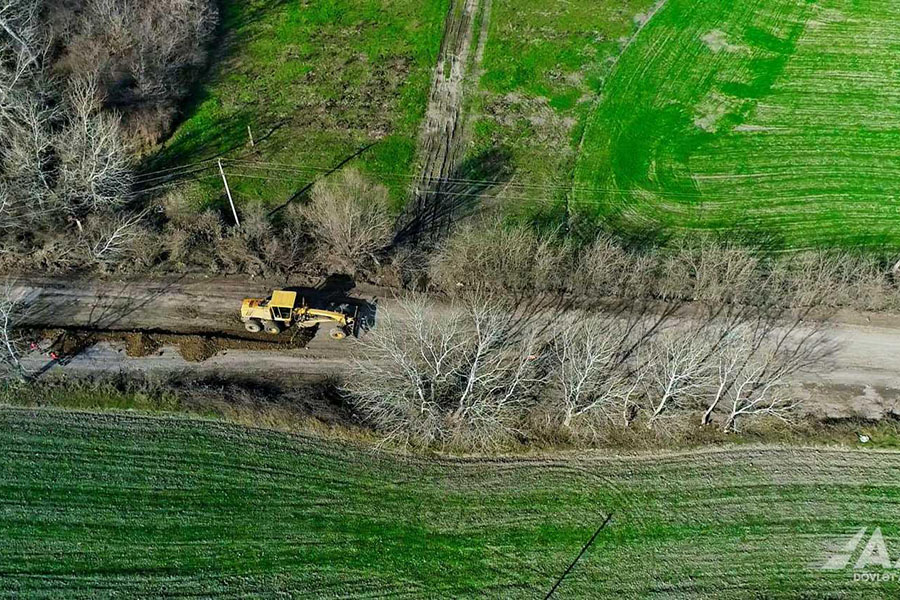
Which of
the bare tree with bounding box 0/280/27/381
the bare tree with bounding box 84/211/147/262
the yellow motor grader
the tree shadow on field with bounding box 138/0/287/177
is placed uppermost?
the tree shadow on field with bounding box 138/0/287/177

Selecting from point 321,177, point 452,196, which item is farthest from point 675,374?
point 321,177

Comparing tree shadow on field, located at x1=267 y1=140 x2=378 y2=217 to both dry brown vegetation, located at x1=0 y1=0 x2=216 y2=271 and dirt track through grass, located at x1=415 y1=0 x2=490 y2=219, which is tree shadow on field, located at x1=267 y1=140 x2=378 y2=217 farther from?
dry brown vegetation, located at x1=0 y1=0 x2=216 y2=271

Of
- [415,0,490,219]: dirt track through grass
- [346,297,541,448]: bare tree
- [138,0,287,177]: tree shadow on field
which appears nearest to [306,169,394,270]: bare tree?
[415,0,490,219]: dirt track through grass

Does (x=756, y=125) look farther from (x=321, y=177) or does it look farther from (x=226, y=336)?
(x=226, y=336)

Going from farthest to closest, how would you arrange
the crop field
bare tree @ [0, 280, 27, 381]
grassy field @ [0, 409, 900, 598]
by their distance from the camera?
the crop field, bare tree @ [0, 280, 27, 381], grassy field @ [0, 409, 900, 598]

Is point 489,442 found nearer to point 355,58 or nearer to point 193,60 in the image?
point 355,58

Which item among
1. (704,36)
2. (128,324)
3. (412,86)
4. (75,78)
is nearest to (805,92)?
(704,36)

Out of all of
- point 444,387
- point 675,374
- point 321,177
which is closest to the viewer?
point 675,374
